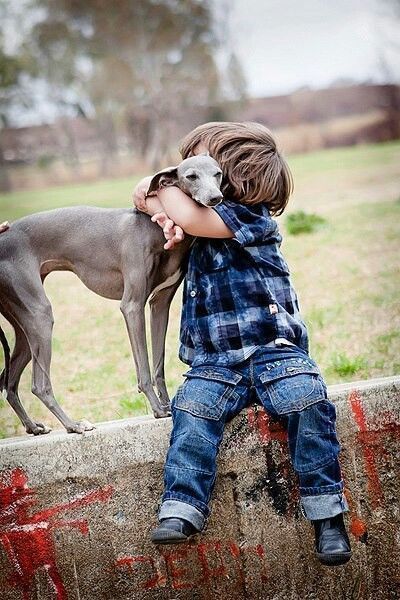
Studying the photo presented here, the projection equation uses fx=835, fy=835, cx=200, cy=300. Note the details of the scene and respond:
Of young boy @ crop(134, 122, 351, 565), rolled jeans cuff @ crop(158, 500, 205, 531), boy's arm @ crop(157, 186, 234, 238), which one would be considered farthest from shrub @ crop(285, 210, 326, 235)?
rolled jeans cuff @ crop(158, 500, 205, 531)

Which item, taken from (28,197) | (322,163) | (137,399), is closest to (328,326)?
(137,399)

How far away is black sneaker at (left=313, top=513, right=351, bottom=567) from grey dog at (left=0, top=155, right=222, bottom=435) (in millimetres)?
762

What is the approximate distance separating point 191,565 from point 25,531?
0.66 meters

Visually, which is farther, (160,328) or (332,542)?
(160,328)

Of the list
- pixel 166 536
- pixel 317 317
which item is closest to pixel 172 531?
pixel 166 536

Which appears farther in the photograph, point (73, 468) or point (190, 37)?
point (190, 37)

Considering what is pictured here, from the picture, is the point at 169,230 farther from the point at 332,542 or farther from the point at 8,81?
the point at 8,81

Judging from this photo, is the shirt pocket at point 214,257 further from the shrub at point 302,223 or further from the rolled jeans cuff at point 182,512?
the shrub at point 302,223

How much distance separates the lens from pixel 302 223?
1016cm

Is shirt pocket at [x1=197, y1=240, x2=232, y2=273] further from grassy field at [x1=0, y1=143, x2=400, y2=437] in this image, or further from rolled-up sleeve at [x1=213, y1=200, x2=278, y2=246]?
grassy field at [x1=0, y1=143, x2=400, y2=437]

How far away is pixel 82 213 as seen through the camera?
11.1 feet

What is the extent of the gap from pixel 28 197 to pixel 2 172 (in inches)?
91.8

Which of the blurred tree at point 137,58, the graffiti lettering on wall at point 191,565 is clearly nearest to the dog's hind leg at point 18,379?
the graffiti lettering on wall at point 191,565

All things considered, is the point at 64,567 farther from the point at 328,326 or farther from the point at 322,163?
the point at 322,163
